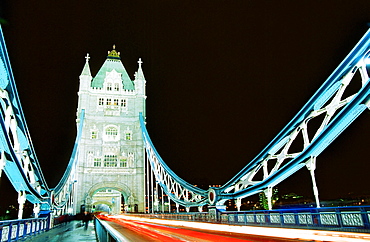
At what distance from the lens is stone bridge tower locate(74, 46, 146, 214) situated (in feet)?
134

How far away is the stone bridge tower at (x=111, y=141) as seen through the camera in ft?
134

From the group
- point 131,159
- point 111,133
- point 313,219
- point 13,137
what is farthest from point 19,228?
point 111,133

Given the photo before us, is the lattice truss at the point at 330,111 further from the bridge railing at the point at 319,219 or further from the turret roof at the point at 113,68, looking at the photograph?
the turret roof at the point at 113,68

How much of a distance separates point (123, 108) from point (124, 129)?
10.8 feet

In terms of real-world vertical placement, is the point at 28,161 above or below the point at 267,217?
above

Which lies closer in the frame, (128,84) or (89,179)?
(89,179)

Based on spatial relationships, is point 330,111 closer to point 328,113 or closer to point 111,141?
point 328,113

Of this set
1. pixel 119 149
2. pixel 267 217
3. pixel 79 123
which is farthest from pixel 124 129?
pixel 267 217

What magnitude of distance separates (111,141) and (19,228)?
31496 millimetres

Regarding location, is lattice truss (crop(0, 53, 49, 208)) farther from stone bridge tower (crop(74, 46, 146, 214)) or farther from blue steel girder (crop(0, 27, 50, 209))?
stone bridge tower (crop(74, 46, 146, 214))

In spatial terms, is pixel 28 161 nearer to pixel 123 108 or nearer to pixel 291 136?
pixel 291 136

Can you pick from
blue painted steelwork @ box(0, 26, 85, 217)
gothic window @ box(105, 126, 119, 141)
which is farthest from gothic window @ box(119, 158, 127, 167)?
blue painted steelwork @ box(0, 26, 85, 217)

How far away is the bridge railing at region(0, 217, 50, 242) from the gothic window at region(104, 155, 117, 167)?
25.1 metres

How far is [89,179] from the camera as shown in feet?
134
